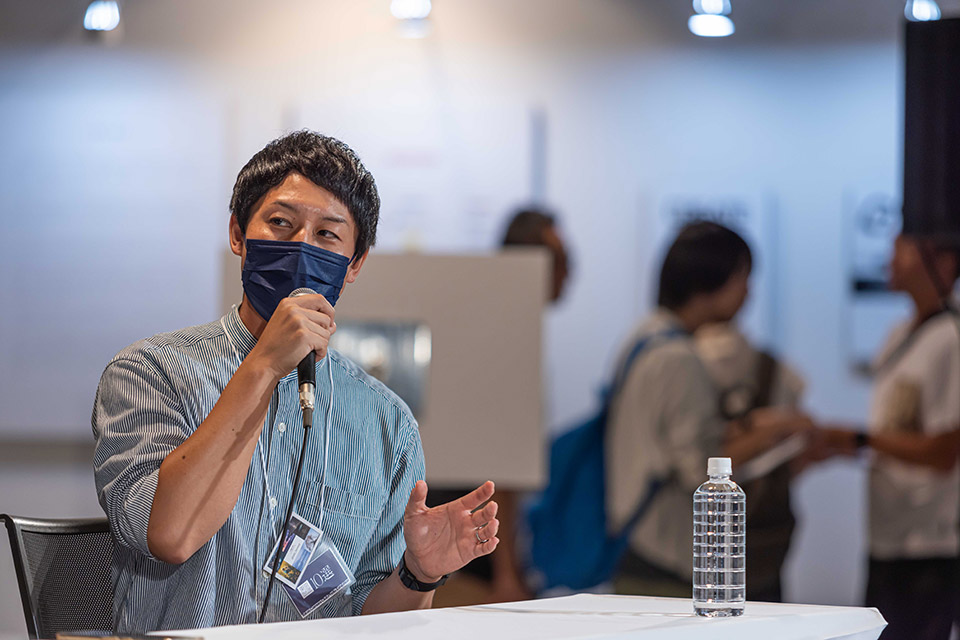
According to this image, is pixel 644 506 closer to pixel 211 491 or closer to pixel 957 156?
pixel 957 156

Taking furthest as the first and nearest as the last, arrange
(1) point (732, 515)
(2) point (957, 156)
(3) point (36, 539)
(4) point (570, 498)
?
(4) point (570, 498), (2) point (957, 156), (1) point (732, 515), (3) point (36, 539)

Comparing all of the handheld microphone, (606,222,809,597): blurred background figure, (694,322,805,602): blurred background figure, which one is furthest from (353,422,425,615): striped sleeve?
(694,322,805,602): blurred background figure

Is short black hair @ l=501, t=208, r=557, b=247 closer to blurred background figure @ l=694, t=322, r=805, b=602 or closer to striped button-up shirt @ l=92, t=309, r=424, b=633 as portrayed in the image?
blurred background figure @ l=694, t=322, r=805, b=602

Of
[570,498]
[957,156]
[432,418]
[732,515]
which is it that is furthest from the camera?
[570,498]

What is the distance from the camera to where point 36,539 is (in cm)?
146

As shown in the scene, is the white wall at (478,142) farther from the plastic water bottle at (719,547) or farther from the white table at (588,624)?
the white table at (588,624)

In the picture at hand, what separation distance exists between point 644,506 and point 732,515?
2211mm

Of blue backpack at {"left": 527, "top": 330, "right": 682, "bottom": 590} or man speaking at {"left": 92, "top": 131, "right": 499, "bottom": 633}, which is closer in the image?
man speaking at {"left": 92, "top": 131, "right": 499, "bottom": 633}

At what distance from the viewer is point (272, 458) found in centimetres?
155

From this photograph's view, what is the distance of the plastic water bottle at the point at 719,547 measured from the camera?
146 centimetres

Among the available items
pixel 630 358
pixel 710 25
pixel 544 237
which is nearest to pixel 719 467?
pixel 630 358

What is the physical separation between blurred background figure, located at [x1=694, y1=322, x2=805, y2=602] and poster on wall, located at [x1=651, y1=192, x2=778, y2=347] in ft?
0.37

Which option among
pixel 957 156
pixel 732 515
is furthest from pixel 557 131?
pixel 732 515

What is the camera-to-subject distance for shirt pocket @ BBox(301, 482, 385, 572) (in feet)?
5.11
